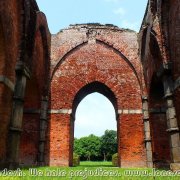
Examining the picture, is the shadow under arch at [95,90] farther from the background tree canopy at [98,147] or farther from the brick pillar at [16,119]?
the background tree canopy at [98,147]

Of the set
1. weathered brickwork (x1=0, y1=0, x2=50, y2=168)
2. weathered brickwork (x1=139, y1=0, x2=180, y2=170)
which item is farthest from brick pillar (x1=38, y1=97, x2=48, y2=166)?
weathered brickwork (x1=139, y1=0, x2=180, y2=170)

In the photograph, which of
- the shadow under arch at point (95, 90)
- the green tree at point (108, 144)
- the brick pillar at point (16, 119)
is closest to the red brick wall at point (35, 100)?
the shadow under arch at point (95, 90)

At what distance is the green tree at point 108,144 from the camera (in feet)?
174

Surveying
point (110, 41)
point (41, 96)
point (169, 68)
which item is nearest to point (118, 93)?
point (110, 41)

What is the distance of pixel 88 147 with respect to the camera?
5988cm

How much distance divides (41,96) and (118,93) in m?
3.80

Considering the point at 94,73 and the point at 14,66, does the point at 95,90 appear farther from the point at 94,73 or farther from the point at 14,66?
the point at 14,66

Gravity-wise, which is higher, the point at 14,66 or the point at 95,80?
the point at 95,80

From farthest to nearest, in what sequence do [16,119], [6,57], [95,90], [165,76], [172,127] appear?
[95,90], [165,76], [172,127], [16,119], [6,57]

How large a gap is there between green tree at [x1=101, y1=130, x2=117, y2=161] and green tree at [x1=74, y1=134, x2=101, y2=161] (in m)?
1.97

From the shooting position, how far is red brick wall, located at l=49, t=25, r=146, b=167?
12.0 meters

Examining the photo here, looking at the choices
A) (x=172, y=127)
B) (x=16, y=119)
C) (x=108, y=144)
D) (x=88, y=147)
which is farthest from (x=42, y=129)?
(x=88, y=147)

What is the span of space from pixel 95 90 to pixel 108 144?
1725 inches

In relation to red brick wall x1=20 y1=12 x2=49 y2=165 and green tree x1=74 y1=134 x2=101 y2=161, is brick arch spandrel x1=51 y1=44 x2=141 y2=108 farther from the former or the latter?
green tree x1=74 y1=134 x2=101 y2=161
